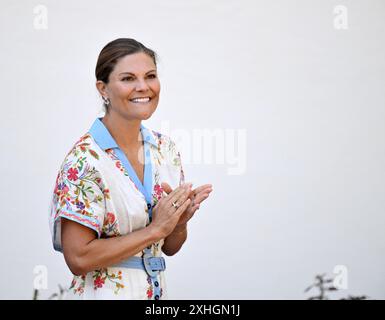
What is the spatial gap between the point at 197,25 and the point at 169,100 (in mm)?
442

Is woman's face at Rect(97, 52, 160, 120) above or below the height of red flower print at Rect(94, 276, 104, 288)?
above

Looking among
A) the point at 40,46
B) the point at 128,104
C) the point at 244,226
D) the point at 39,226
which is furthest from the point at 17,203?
the point at 128,104

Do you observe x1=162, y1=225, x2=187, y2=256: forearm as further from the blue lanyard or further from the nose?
the nose

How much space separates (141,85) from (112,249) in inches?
18.4

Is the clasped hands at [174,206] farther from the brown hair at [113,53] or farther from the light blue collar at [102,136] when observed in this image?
the brown hair at [113,53]

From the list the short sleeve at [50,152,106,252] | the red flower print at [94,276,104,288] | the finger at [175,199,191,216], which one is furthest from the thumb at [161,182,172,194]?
the red flower print at [94,276,104,288]

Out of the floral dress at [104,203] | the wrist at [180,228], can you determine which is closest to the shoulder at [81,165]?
the floral dress at [104,203]

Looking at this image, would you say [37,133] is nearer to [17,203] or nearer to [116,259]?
[17,203]

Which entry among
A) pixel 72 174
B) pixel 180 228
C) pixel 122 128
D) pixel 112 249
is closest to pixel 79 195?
pixel 72 174

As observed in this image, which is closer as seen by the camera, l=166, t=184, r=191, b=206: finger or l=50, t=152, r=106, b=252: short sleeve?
l=50, t=152, r=106, b=252: short sleeve

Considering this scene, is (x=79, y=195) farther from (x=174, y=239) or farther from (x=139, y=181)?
(x=174, y=239)

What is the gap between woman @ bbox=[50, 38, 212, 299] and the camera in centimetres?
185

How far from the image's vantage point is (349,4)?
3.89 meters

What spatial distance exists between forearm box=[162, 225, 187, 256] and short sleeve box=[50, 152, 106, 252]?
35cm
